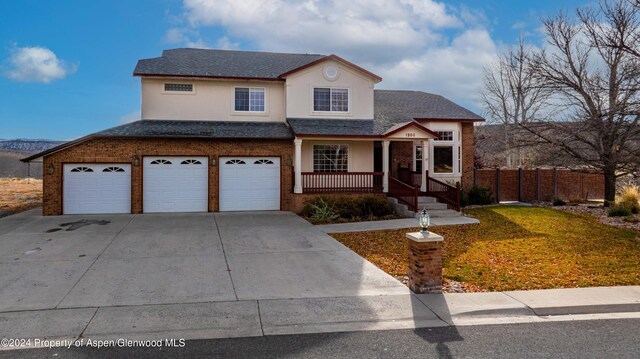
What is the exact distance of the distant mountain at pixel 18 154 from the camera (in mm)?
54237

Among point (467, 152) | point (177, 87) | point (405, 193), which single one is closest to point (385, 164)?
point (405, 193)

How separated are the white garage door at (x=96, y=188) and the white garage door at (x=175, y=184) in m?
0.75

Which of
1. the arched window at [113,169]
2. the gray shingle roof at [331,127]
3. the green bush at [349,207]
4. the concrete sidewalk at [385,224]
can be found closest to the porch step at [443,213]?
the concrete sidewalk at [385,224]

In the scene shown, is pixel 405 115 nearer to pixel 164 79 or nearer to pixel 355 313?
pixel 164 79

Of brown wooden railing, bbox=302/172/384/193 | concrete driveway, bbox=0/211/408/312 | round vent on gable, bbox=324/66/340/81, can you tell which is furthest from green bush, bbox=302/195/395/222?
round vent on gable, bbox=324/66/340/81

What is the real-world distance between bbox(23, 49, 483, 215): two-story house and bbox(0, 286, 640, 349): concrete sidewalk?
10.2m

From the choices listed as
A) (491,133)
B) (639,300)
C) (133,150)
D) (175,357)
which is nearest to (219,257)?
(175,357)

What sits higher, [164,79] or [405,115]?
[164,79]

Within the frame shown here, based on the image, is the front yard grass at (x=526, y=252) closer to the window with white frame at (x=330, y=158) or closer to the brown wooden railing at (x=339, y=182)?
the brown wooden railing at (x=339, y=182)

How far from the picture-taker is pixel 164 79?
742 inches

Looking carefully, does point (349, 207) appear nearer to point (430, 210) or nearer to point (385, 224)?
point (385, 224)

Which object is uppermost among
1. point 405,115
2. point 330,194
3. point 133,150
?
point 405,115

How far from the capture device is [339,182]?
1831 centimetres

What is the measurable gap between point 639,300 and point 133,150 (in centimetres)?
1628
